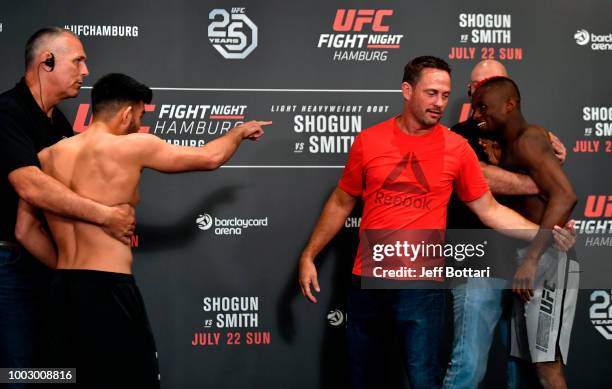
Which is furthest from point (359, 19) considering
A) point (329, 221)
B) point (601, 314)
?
point (601, 314)

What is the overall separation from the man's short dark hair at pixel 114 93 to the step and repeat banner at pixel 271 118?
101 centimetres

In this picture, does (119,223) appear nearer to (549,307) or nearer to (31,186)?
(31,186)

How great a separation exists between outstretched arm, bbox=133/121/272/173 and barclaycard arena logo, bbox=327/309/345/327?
1.30 metres

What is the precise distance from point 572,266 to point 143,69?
227 centimetres

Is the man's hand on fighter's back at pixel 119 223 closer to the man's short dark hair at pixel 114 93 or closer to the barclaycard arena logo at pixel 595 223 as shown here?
the man's short dark hair at pixel 114 93

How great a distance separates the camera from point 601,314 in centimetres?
389

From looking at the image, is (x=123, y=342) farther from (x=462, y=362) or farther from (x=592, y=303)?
(x=592, y=303)

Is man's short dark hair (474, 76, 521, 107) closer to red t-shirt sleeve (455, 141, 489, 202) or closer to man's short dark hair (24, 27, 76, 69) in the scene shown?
red t-shirt sleeve (455, 141, 489, 202)

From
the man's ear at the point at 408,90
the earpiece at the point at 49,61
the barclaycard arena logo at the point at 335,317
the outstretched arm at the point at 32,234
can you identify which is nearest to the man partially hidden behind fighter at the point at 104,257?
the outstretched arm at the point at 32,234

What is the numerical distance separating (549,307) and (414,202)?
0.73m

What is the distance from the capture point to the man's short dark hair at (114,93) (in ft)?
8.57

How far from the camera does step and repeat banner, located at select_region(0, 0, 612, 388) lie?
12.0 feet

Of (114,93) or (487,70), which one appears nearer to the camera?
(114,93)

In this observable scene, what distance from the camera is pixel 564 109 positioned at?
3.87 metres
